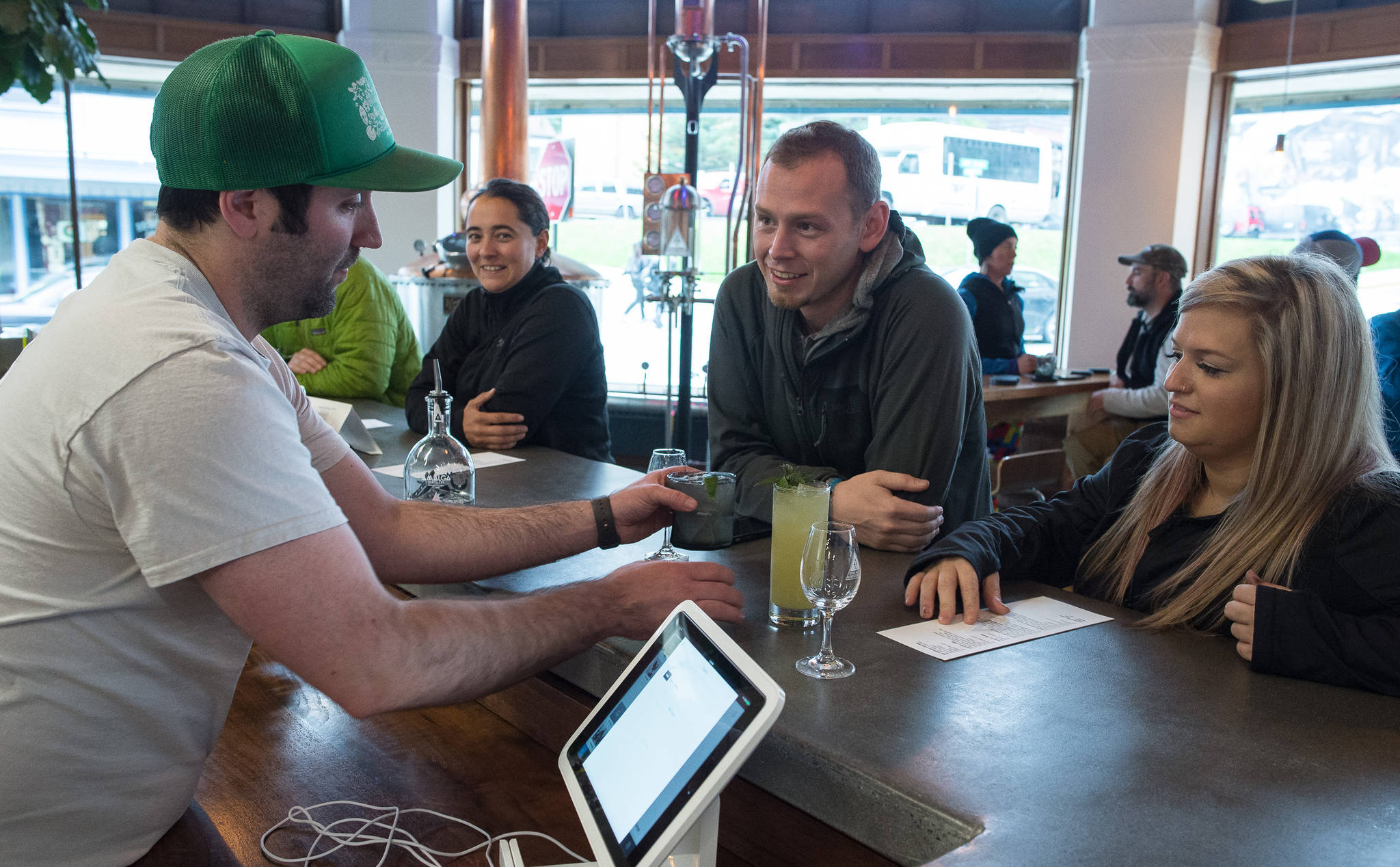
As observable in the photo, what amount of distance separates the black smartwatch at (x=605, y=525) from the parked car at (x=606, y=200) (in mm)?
7125

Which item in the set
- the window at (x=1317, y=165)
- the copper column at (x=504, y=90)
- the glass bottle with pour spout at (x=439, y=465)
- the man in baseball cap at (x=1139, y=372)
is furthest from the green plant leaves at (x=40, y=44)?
the window at (x=1317, y=165)

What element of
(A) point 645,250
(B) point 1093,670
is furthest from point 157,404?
(A) point 645,250

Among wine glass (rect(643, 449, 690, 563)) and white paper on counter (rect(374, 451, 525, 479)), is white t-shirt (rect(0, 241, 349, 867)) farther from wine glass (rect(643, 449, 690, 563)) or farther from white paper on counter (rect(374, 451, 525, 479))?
white paper on counter (rect(374, 451, 525, 479))

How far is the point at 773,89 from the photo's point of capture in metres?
7.74

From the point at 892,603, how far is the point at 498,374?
68.6 inches

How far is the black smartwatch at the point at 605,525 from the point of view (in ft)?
5.28

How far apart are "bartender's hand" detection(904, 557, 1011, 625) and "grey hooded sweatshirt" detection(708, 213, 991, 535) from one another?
16.8 inches

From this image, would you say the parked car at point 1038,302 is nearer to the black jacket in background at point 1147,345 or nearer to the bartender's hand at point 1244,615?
the black jacket in background at point 1147,345

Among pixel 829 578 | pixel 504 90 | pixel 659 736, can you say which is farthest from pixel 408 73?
pixel 659 736

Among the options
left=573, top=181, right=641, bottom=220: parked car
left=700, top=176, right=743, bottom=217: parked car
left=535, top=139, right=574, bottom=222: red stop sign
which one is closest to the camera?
left=700, top=176, right=743, bottom=217: parked car

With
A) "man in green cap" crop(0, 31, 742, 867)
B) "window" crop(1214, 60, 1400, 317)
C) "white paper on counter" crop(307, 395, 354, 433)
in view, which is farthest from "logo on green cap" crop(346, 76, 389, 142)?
"window" crop(1214, 60, 1400, 317)

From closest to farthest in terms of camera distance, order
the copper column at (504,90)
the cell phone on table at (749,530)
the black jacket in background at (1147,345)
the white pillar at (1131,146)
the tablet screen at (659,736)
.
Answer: the tablet screen at (659,736) < the cell phone on table at (749,530) < the black jacket in background at (1147,345) < the white pillar at (1131,146) < the copper column at (504,90)

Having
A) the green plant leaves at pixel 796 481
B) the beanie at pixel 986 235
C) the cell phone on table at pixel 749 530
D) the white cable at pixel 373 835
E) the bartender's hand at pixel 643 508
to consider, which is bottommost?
the white cable at pixel 373 835

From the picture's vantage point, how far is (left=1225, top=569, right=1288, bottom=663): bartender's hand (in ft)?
4.20
